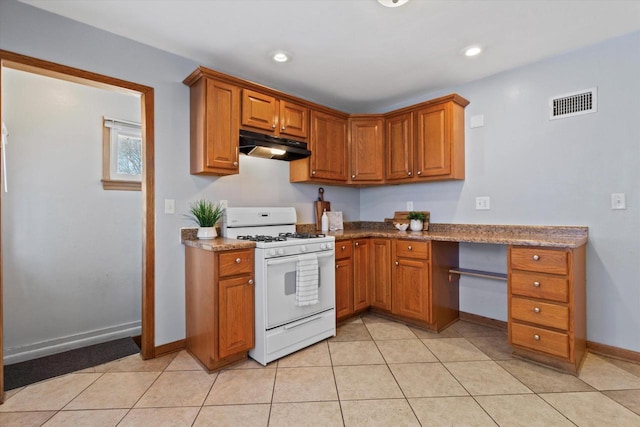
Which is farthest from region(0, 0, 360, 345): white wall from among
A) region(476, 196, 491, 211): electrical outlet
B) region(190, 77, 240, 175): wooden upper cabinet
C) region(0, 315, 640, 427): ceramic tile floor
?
region(476, 196, 491, 211): electrical outlet

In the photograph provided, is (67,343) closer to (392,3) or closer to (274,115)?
(274,115)

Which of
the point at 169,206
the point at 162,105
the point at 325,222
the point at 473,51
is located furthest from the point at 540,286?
the point at 162,105

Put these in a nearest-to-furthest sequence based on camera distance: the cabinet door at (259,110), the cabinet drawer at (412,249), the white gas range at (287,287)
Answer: the white gas range at (287,287) → the cabinet door at (259,110) → the cabinet drawer at (412,249)

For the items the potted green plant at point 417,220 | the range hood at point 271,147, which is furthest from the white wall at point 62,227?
the potted green plant at point 417,220

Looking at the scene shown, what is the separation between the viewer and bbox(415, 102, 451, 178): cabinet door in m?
2.98

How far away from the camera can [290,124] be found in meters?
2.96

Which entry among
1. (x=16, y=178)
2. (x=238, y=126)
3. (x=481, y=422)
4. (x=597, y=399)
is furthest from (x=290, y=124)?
(x=597, y=399)

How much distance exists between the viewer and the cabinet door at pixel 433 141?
9.78 feet

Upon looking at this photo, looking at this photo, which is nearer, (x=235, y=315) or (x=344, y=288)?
(x=235, y=315)

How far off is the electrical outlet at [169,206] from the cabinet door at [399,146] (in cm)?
222

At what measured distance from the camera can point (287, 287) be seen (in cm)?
238

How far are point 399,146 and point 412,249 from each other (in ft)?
3.90

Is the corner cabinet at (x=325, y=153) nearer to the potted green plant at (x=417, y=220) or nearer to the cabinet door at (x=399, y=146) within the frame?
the cabinet door at (x=399, y=146)

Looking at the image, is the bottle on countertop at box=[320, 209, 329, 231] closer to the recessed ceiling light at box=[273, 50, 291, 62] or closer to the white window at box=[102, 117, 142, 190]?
the recessed ceiling light at box=[273, 50, 291, 62]
